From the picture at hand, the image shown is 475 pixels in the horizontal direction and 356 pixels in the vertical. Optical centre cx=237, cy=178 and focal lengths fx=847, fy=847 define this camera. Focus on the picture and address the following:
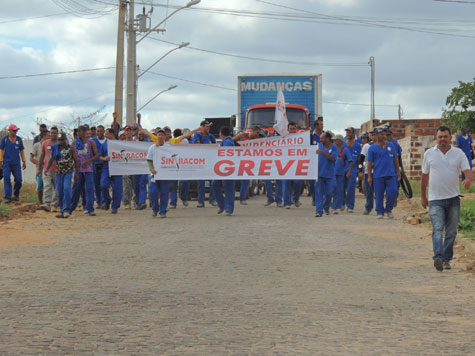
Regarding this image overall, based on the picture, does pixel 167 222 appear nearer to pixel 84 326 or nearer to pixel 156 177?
pixel 156 177

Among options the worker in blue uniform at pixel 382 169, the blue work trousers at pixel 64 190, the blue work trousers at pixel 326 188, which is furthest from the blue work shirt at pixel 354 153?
the blue work trousers at pixel 64 190

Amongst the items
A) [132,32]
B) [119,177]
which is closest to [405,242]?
[119,177]

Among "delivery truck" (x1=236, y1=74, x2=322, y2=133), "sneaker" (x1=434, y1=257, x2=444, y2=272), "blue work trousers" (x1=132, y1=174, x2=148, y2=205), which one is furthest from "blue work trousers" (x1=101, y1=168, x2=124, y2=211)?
"sneaker" (x1=434, y1=257, x2=444, y2=272)

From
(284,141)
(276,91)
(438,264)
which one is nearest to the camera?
(438,264)

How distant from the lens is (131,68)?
3250cm

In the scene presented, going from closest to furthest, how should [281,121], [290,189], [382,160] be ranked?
1. [382,160]
2. [290,189]
3. [281,121]

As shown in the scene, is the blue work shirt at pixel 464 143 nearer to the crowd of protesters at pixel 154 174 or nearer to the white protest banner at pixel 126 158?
the crowd of protesters at pixel 154 174

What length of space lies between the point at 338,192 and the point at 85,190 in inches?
226

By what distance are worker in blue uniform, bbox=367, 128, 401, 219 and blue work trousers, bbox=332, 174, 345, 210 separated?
1.89 m

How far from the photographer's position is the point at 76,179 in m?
18.2

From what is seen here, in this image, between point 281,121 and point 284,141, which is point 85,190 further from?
point 281,121

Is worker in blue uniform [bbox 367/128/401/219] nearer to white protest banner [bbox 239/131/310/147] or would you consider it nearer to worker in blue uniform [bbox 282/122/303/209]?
white protest banner [bbox 239/131/310/147]

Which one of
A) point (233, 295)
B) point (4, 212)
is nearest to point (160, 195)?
point (4, 212)

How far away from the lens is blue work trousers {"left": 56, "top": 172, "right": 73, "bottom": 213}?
17906 millimetres
